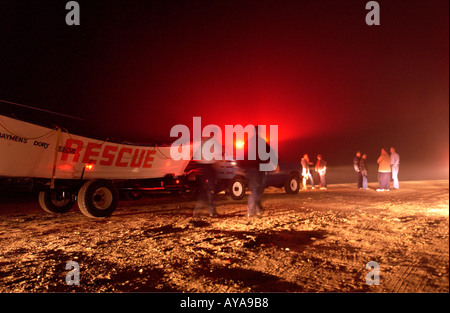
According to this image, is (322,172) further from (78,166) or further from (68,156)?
(68,156)

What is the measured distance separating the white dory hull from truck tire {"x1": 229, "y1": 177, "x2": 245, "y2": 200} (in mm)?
2606

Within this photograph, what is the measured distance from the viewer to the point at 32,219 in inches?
298

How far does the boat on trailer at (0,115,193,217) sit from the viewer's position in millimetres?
6434

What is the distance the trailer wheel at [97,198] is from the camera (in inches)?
289

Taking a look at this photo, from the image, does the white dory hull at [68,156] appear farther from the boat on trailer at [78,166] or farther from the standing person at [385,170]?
the standing person at [385,170]

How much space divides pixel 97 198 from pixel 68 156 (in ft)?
4.16

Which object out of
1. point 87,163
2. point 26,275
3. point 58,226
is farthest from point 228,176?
point 26,275

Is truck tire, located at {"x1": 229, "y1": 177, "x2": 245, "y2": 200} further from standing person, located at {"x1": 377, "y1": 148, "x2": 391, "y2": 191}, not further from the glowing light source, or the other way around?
standing person, located at {"x1": 377, "y1": 148, "x2": 391, "y2": 191}

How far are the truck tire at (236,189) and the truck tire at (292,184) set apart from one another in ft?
8.30

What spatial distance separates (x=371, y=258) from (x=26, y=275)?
14.7 feet

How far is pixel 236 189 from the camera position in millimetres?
10969

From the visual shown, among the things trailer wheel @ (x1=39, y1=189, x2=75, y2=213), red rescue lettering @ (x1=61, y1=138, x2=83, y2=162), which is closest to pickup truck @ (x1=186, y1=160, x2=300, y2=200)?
red rescue lettering @ (x1=61, y1=138, x2=83, y2=162)

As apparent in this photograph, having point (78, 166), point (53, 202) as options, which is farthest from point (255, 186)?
point (53, 202)

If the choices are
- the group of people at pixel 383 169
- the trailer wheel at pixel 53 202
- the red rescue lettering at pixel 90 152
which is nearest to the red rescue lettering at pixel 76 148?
the red rescue lettering at pixel 90 152
